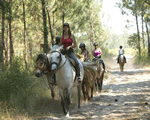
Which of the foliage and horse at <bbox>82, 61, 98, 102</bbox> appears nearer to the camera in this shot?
horse at <bbox>82, 61, 98, 102</bbox>

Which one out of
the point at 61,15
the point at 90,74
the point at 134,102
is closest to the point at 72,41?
the point at 90,74

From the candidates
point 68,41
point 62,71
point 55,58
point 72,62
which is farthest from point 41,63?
point 68,41

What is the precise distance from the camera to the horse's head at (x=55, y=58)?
6.17m

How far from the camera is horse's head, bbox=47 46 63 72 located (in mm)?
6166

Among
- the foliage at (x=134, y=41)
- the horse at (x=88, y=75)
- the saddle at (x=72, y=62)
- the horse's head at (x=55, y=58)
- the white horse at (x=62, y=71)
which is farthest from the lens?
the foliage at (x=134, y=41)

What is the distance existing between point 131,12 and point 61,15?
72.5ft

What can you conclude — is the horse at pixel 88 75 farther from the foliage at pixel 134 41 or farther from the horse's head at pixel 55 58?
the foliage at pixel 134 41

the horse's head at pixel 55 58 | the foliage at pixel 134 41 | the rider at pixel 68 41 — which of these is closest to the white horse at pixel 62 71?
the horse's head at pixel 55 58

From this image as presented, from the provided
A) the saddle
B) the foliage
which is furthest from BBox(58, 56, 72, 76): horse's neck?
the foliage

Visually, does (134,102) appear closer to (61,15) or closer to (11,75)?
(11,75)

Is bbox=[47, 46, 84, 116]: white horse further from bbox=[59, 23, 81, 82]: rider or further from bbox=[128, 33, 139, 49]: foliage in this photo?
bbox=[128, 33, 139, 49]: foliage

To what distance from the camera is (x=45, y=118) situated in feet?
22.1

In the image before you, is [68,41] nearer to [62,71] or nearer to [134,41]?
[62,71]

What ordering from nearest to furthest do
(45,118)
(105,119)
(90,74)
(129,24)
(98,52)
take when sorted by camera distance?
(105,119)
(45,118)
(90,74)
(98,52)
(129,24)
